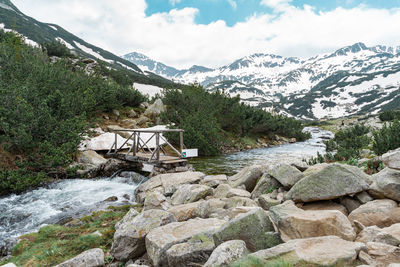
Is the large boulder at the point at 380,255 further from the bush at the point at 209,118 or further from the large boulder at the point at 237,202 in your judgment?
the bush at the point at 209,118

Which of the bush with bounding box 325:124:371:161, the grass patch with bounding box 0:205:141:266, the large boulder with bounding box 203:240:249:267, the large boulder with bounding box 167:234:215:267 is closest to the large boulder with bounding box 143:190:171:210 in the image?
the grass patch with bounding box 0:205:141:266

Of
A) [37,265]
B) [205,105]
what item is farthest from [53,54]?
[37,265]

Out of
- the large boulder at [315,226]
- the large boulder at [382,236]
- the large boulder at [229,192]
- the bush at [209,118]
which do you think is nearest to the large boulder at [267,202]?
the large boulder at [229,192]

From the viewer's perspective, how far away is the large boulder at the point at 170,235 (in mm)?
4801

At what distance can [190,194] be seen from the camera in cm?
910

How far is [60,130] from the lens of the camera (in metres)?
13.5

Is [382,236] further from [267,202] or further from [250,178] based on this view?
[250,178]

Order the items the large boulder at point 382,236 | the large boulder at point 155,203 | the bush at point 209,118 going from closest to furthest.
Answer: the large boulder at point 382,236 → the large boulder at point 155,203 → the bush at point 209,118

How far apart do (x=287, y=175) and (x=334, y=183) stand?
2.01 metres

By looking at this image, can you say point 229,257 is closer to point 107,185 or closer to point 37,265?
point 37,265

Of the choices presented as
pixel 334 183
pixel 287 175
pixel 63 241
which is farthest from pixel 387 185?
pixel 63 241

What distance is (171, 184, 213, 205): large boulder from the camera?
Result: 8984mm

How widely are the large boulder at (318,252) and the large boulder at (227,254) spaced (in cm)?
52

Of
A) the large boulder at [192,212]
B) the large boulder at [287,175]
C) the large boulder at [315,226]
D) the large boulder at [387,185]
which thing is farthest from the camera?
the large boulder at [287,175]
